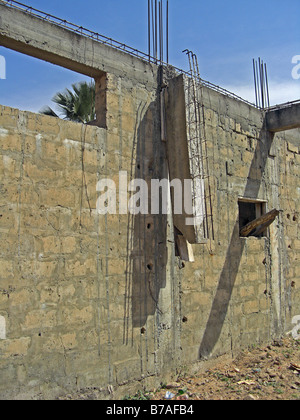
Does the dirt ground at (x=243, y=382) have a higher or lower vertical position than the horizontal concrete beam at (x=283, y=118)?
lower

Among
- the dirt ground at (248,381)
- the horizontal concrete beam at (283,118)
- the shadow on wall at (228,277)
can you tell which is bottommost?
the dirt ground at (248,381)

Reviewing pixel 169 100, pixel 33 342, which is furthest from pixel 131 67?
pixel 33 342

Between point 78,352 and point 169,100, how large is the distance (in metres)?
4.12

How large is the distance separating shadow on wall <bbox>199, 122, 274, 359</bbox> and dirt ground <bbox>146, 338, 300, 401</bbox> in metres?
0.51

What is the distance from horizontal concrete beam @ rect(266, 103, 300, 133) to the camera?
9273 mm

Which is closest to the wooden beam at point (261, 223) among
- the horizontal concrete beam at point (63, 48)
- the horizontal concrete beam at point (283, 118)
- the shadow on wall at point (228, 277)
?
the shadow on wall at point (228, 277)

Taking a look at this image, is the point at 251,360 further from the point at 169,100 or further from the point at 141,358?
the point at 169,100

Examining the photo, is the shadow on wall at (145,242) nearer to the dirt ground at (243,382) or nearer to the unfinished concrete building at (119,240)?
the unfinished concrete building at (119,240)

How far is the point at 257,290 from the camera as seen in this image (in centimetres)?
883

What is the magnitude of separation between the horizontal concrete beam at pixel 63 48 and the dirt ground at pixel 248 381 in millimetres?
4840

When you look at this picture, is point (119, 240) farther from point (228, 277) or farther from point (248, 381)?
point (248, 381)

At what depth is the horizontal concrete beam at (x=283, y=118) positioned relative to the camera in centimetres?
927

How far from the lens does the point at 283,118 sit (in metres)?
9.49

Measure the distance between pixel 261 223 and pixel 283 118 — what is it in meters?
2.58
